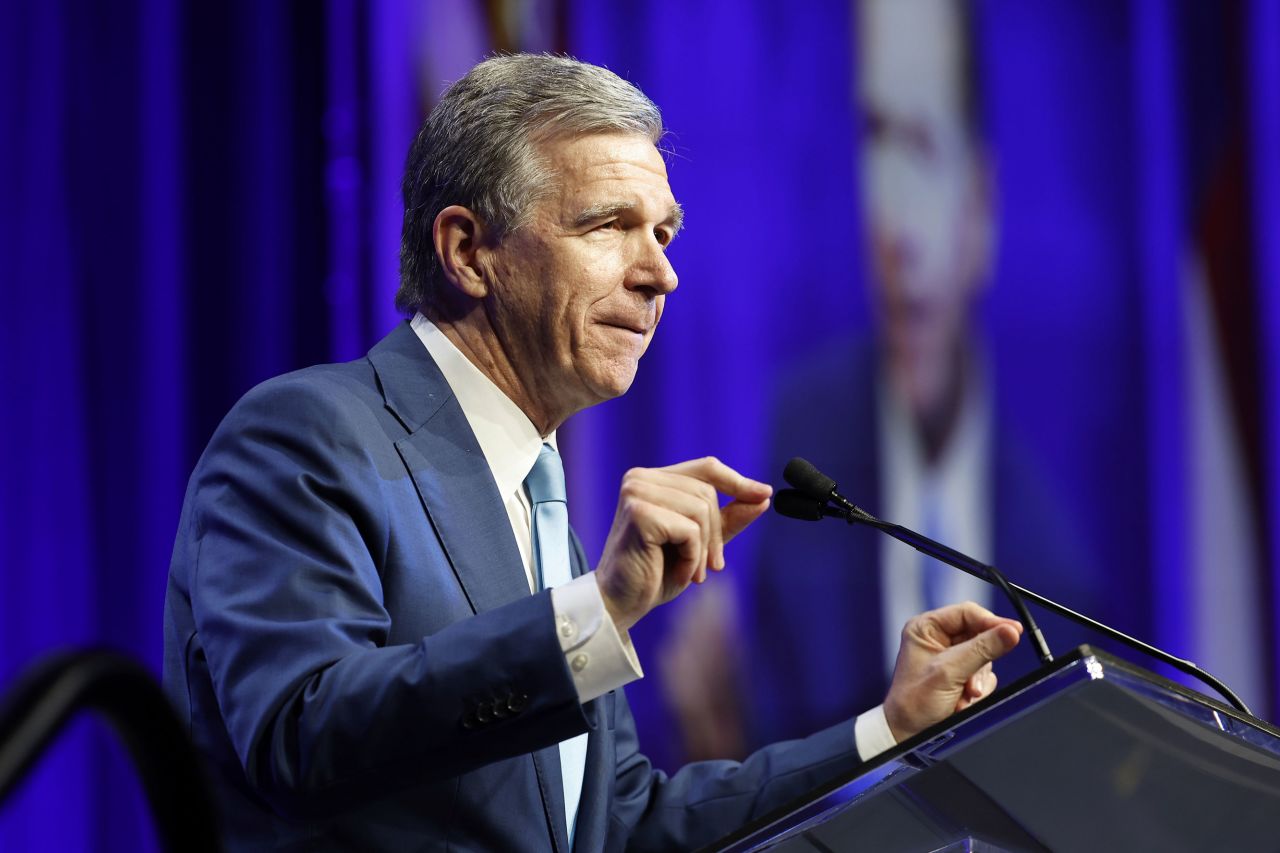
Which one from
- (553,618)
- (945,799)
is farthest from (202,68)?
(945,799)

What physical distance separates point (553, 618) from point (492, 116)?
819 millimetres

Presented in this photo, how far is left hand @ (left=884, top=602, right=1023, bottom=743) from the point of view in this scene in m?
1.58

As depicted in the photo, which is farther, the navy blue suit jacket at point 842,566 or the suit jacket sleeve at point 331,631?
the navy blue suit jacket at point 842,566

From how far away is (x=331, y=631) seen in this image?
1.27 m

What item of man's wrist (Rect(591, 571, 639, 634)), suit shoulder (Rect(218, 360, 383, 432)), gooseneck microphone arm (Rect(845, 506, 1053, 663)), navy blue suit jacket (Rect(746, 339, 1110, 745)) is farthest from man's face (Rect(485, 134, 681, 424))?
navy blue suit jacket (Rect(746, 339, 1110, 745))

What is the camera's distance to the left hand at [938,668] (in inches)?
62.2

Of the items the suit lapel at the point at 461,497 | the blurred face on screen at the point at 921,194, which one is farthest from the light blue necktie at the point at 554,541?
the blurred face on screen at the point at 921,194

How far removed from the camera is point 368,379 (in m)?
1.64

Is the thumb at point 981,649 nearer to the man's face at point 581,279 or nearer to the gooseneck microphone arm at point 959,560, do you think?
the gooseneck microphone arm at point 959,560

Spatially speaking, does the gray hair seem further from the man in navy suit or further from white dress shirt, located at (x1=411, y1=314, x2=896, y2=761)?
white dress shirt, located at (x1=411, y1=314, x2=896, y2=761)

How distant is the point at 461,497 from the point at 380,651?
0.33 metres

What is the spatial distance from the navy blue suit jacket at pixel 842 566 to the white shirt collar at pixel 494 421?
1.52 m

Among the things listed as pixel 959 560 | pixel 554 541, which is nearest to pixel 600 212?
pixel 554 541

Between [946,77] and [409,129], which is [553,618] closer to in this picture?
[409,129]
